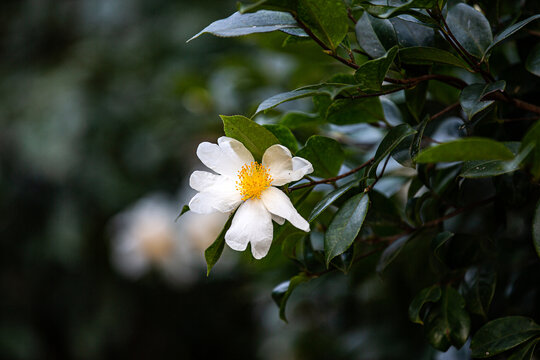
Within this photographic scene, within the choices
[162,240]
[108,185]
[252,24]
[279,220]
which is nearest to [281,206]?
[279,220]

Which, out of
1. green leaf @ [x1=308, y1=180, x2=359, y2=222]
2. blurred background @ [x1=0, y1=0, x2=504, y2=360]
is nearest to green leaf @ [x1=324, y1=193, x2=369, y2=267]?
green leaf @ [x1=308, y1=180, x2=359, y2=222]

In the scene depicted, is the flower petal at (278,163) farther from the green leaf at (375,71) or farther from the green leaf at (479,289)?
the green leaf at (479,289)

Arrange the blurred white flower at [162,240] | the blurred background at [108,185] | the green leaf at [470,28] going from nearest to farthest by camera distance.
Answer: the green leaf at [470,28] < the blurred white flower at [162,240] < the blurred background at [108,185]

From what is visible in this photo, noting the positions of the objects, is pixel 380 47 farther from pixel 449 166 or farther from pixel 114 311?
pixel 114 311

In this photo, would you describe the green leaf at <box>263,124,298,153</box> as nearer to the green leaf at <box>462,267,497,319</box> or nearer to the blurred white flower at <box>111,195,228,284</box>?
the green leaf at <box>462,267,497,319</box>

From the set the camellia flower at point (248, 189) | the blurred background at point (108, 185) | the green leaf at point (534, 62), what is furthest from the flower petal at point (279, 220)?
the blurred background at point (108, 185)

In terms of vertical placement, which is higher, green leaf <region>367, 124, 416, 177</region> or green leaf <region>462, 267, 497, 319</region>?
green leaf <region>367, 124, 416, 177</region>

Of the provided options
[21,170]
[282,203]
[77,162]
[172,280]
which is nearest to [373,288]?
[282,203]
